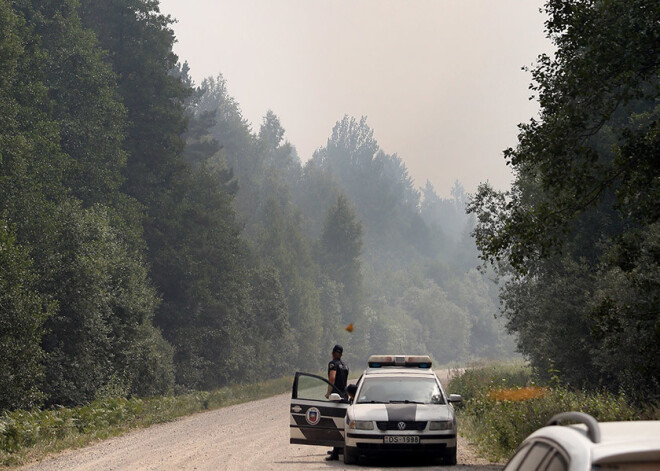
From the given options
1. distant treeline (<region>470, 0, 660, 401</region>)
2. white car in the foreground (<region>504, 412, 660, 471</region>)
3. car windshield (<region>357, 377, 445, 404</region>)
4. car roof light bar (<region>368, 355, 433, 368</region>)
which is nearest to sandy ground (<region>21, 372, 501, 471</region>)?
car windshield (<region>357, 377, 445, 404</region>)

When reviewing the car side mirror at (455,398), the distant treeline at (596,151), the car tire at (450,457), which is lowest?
the car tire at (450,457)

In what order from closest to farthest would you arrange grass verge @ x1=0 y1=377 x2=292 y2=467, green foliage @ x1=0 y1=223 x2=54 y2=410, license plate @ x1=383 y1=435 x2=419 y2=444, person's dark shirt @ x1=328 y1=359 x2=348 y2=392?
license plate @ x1=383 y1=435 x2=419 y2=444 → person's dark shirt @ x1=328 y1=359 x2=348 y2=392 → grass verge @ x1=0 y1=377 x2=292 y2=467 → green foliage @ x1=0 y1=223 x2=54 y2=410

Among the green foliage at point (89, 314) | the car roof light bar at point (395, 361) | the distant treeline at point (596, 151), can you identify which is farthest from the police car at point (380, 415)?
the green foliage at point (89, 314)

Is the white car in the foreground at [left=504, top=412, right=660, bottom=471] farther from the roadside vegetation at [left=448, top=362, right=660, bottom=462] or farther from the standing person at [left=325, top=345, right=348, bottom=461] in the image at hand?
the standing person at [left=325, top=345, right=348, bottom=461]

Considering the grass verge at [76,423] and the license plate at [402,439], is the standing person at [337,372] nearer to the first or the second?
the license plate at [402,439]

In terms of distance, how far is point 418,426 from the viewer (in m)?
14.7

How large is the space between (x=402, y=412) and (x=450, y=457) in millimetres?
1133

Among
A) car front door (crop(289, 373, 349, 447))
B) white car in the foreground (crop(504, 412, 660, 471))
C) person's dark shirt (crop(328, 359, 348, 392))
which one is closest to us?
white car in the foreground (crop(504, 412, 660, 471))

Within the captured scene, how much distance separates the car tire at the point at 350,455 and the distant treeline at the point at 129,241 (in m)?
16.7

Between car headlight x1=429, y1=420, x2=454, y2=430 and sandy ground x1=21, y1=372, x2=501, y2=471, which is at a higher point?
car headlight x1=429, y1=420, x2=454, y2=430

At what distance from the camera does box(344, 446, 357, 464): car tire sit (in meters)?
15.0

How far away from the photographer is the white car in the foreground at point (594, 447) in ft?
11.4

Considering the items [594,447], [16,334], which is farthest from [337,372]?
[16,334]

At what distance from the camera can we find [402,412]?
1495 centimetres
